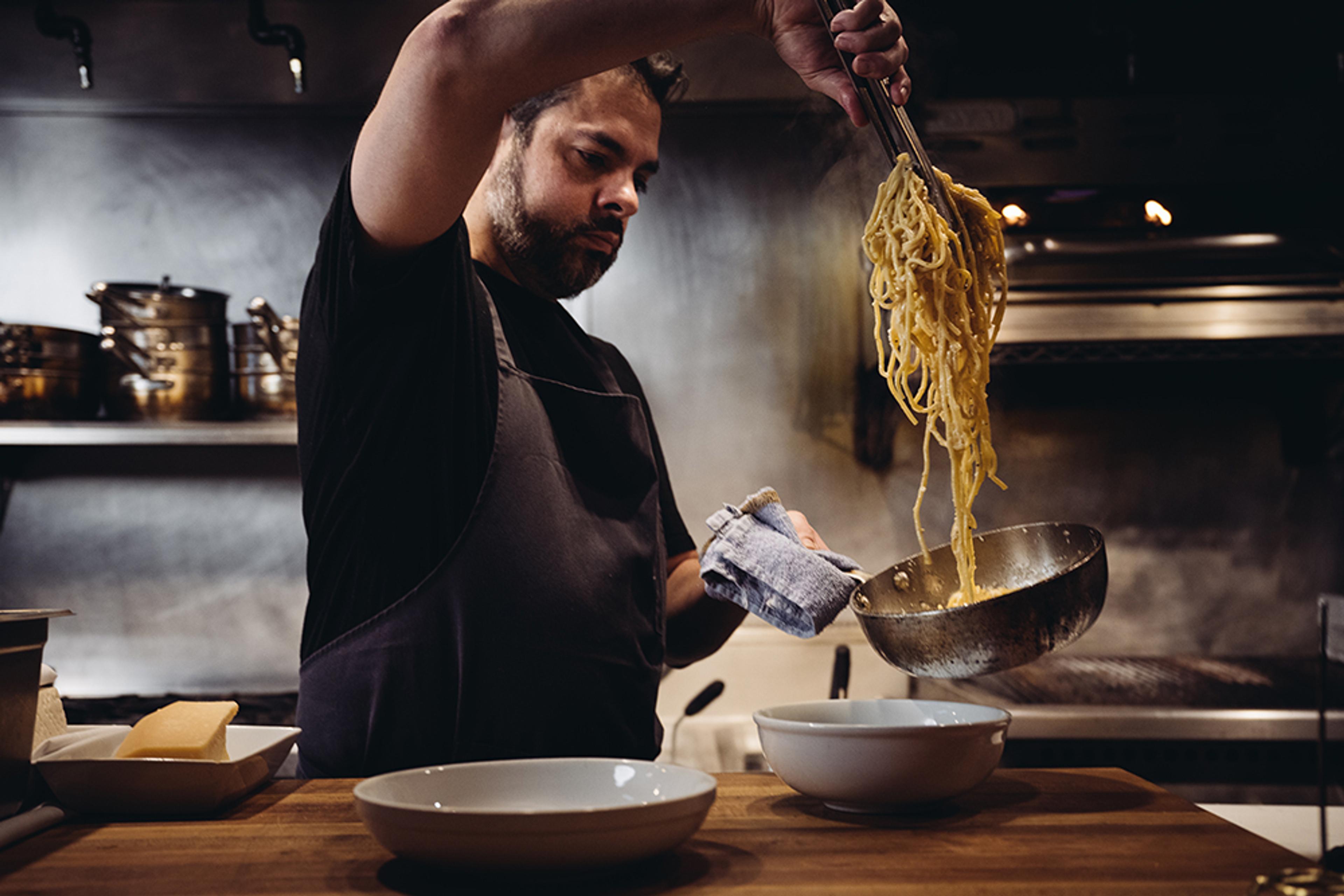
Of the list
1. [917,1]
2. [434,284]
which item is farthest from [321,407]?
[917,1]

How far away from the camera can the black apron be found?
52.2 inches

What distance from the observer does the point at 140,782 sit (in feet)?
3.34

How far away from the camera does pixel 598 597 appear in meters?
1.45

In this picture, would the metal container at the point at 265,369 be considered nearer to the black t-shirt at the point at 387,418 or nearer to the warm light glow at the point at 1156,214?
the black t-shirt at the point at 387,418

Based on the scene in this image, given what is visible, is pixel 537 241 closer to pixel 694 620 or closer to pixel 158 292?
pixel 694 620

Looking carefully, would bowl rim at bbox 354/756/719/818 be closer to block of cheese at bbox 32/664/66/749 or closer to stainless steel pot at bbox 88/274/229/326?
block of cheese at bbox 32/664/66/749

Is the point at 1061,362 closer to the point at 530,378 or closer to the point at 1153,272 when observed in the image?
the point at 1153,272

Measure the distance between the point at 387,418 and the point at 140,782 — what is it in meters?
0.50

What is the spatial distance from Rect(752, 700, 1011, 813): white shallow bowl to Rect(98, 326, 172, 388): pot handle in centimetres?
230

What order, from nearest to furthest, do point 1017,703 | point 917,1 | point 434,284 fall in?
point 434,284, point 1017,703, point 917,1

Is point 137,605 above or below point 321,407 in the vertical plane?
below

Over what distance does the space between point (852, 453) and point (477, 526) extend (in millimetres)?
1944

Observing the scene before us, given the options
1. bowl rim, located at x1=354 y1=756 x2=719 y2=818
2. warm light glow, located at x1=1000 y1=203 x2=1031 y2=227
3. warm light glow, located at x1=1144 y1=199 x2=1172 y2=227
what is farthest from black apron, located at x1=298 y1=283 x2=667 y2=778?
warm light glow, located at x1=1144 y1=199 x2=1172 y2=227

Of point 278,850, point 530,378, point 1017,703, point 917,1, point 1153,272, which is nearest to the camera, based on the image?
point 278,850
